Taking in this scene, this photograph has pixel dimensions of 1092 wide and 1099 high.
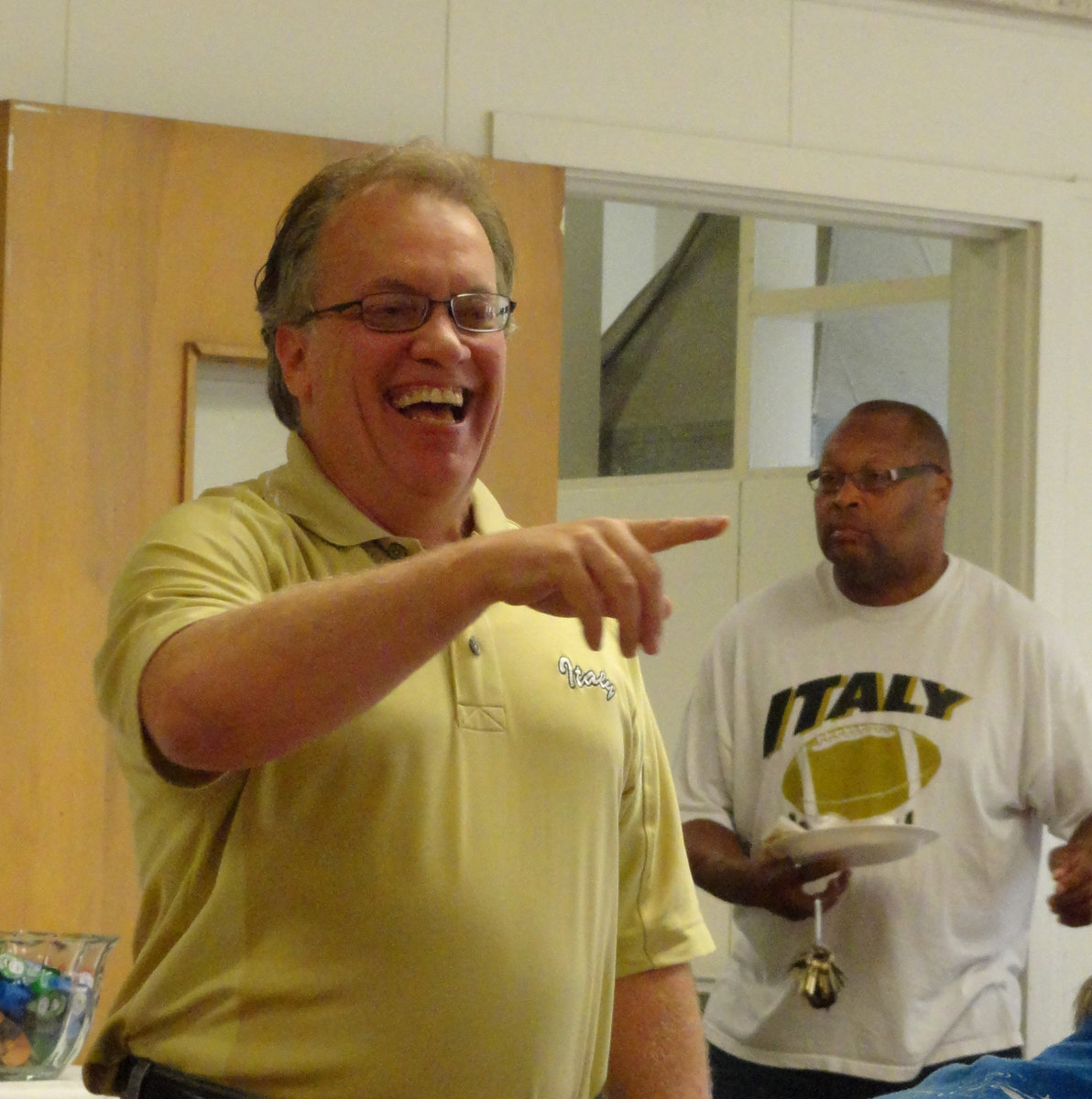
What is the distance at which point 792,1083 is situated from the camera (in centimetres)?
239

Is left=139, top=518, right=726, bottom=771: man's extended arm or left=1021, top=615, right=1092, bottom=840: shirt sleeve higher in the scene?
left=139, top=518, right=726, bottom=771: man's extended arm

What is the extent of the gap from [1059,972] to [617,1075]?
191cm

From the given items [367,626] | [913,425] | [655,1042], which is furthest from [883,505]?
[367,626]

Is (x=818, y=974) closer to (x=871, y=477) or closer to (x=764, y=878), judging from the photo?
(x=764, y=878)

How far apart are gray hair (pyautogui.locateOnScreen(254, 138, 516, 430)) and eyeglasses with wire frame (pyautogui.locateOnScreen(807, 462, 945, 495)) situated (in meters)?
1.50

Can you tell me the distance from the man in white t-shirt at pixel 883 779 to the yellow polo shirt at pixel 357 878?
4.09ft

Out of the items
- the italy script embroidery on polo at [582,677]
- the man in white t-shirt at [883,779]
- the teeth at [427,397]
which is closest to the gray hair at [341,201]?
the teeth at [427,397]

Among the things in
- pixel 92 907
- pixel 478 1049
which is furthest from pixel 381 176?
pixel 92 907

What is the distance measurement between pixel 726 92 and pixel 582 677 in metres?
1.93

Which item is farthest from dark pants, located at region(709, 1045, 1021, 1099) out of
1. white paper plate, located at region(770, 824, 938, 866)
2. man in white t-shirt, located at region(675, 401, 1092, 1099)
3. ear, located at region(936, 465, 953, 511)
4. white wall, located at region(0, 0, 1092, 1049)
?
ear, located at region(936, 465, 953, 511)

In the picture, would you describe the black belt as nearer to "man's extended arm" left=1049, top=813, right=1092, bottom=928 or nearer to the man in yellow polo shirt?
the man in yellow polo shirt

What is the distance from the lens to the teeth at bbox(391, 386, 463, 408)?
3.69 ft

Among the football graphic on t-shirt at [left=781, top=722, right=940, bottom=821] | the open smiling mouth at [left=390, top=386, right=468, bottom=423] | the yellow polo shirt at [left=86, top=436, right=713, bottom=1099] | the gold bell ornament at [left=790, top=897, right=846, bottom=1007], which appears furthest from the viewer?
the football graphic on t-shirt at [left=781, top=722, right=940, bottom=821]

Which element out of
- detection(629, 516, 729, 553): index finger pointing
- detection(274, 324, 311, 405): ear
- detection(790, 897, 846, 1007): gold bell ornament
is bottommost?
detection(790, 897, 846, 1007): gold bell ornament
